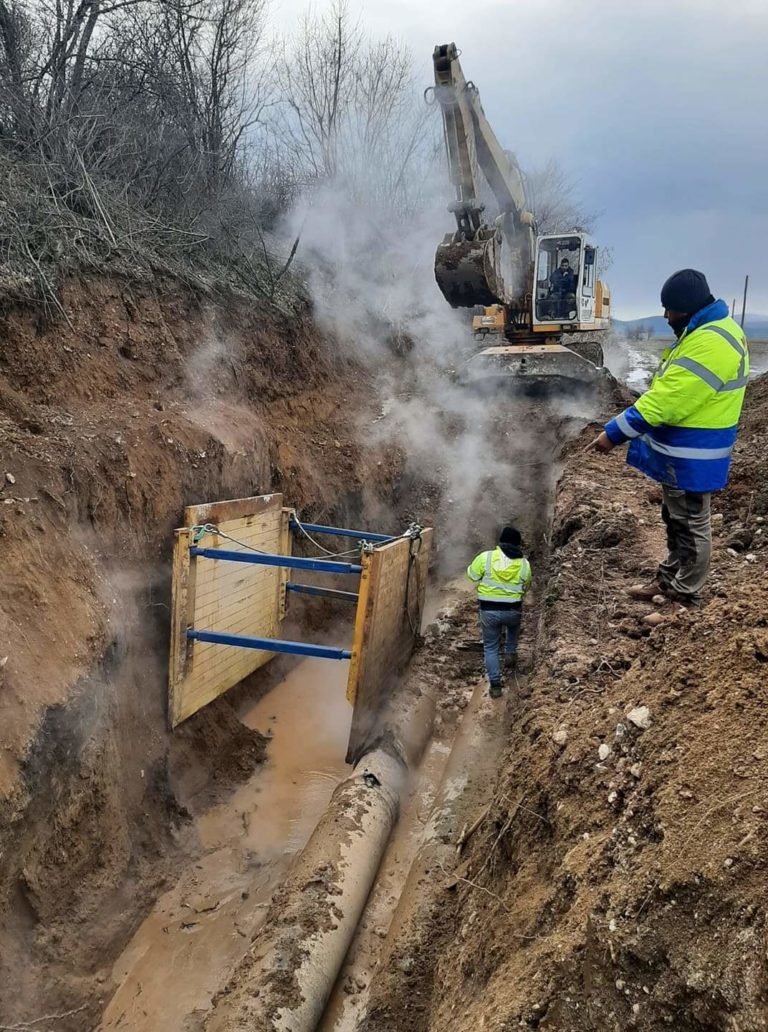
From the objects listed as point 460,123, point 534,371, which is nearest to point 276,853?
point 460,123

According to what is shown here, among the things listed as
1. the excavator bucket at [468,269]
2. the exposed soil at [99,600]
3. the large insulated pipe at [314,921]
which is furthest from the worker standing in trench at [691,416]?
the excavator bucket at [468,269]

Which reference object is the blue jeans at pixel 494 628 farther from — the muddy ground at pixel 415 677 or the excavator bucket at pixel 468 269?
the excavator bucket at pixel 468 269

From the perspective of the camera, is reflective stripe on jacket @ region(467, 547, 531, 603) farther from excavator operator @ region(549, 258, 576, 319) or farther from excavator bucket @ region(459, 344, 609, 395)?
excavator operator @ region(549, 258, 576, 319)

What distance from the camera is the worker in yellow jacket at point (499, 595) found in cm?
675

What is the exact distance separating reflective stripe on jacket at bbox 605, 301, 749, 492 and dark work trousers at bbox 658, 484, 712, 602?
116 mm

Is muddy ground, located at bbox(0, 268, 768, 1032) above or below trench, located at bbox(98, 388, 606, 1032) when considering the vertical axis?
above

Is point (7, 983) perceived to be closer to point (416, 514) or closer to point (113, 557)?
point (113, 557)

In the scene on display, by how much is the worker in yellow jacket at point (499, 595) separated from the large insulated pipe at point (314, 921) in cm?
187

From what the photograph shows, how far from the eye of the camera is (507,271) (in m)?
11.5

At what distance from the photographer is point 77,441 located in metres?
5.55

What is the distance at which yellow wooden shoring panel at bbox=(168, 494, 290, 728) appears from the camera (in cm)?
577

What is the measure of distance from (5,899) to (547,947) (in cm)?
309

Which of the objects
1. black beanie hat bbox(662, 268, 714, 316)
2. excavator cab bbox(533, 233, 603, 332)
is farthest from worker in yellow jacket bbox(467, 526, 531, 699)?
excavator cab bbox(533, 233, 603, 332)

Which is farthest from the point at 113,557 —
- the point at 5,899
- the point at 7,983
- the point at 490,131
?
the point at 490,131
